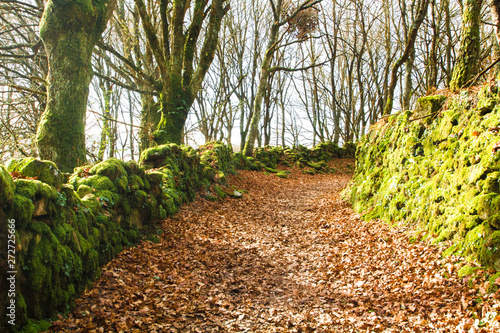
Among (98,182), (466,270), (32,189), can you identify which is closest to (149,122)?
(98,182)

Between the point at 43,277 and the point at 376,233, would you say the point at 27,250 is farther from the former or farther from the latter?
the point at 376,233

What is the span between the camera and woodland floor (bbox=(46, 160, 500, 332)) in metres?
3.12

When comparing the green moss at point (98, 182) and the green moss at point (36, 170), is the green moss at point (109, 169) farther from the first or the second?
the green moss at point (36, 170)

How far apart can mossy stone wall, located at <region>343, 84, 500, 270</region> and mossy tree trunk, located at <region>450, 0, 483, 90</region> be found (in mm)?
578

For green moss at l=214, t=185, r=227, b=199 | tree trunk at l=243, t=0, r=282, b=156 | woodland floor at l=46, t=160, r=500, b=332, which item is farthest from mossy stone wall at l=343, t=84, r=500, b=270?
tree trunk at l=243, t=0, r=282, b=156

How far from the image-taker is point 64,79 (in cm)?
595

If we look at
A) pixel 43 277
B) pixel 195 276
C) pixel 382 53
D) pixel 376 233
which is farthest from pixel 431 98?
pixel 382 53

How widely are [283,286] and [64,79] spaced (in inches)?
232

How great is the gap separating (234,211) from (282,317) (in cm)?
513

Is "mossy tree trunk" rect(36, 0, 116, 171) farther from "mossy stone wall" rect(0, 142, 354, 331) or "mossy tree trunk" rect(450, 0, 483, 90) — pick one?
"mossy tree trunk" rect(450, 0, 483, 90)

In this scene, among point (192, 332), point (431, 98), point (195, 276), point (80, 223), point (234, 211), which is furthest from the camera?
point (234, 211)

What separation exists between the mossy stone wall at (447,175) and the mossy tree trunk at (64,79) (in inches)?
270

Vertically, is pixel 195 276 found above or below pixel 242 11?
below

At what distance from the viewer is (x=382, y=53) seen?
835 inches
